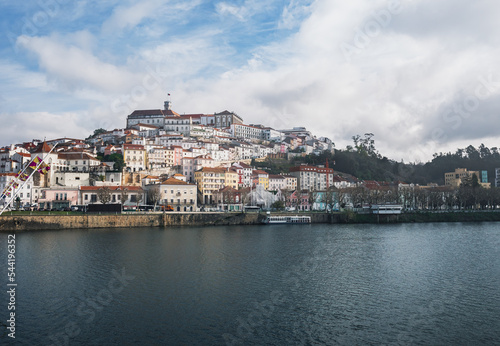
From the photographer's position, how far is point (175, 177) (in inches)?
2675

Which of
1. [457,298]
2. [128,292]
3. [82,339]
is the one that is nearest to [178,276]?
[128,292]

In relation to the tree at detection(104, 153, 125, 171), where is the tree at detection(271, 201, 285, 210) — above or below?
below

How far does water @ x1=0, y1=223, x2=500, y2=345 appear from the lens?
13461 millimetres

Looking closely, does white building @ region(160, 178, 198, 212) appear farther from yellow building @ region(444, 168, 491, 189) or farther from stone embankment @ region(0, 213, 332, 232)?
yellow building @ region(444, 168, 491, 189)

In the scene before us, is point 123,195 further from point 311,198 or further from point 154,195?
point 311,198

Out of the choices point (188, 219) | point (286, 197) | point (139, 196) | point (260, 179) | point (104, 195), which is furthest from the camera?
point (260, 179)

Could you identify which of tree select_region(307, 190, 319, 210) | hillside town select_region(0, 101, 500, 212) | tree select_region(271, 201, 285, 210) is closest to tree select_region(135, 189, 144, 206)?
hillside town select_region(0, 101, 500, 212)

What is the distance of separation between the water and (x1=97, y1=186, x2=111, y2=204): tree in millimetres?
20703

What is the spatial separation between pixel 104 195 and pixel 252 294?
130 ft

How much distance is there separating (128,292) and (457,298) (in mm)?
14589

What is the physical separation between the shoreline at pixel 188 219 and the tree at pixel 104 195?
6507 mm

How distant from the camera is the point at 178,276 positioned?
2127cm

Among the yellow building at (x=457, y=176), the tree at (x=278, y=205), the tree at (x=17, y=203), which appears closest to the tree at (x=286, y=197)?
the tree at (x=278, y=205)

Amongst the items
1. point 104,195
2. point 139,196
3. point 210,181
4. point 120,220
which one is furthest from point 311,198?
point 104,195
